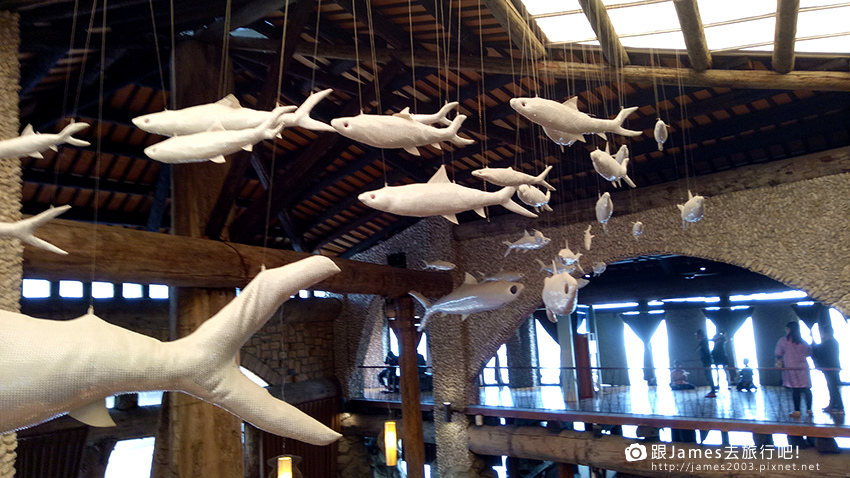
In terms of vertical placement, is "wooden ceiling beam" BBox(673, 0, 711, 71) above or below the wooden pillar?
above

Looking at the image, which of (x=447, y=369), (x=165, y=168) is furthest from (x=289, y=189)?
(x=447, y=369)

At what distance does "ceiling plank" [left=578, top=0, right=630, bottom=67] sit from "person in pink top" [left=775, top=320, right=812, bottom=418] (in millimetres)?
4821

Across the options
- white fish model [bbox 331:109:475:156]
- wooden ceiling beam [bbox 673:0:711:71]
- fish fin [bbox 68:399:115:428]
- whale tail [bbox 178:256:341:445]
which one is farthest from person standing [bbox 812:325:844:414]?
fish fin [bbox 68:399:115:428]

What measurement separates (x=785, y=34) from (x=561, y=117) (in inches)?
98.2

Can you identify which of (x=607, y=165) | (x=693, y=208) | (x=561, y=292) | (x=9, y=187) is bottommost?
(x=561, y=292)

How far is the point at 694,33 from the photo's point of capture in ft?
14.0

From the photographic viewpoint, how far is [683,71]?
498 centimetres

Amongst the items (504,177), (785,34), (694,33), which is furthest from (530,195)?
(785,34)

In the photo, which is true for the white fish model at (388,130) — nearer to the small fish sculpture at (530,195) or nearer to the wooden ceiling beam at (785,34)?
the small fish sculpture at (530,195)

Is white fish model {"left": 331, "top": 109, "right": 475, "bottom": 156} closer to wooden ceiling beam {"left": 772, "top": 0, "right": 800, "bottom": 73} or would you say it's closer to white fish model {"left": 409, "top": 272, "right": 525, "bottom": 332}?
white fish model {"left": 409, "top": 272, "right": 525, "bottom": 332}

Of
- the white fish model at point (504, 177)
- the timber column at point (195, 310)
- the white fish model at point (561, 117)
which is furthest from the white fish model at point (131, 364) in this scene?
the timber column at point (195, 310)

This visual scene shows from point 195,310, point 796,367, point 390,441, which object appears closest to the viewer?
point 195,310

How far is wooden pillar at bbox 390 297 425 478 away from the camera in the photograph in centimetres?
833

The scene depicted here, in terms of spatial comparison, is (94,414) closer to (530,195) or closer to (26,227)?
(26,227)
